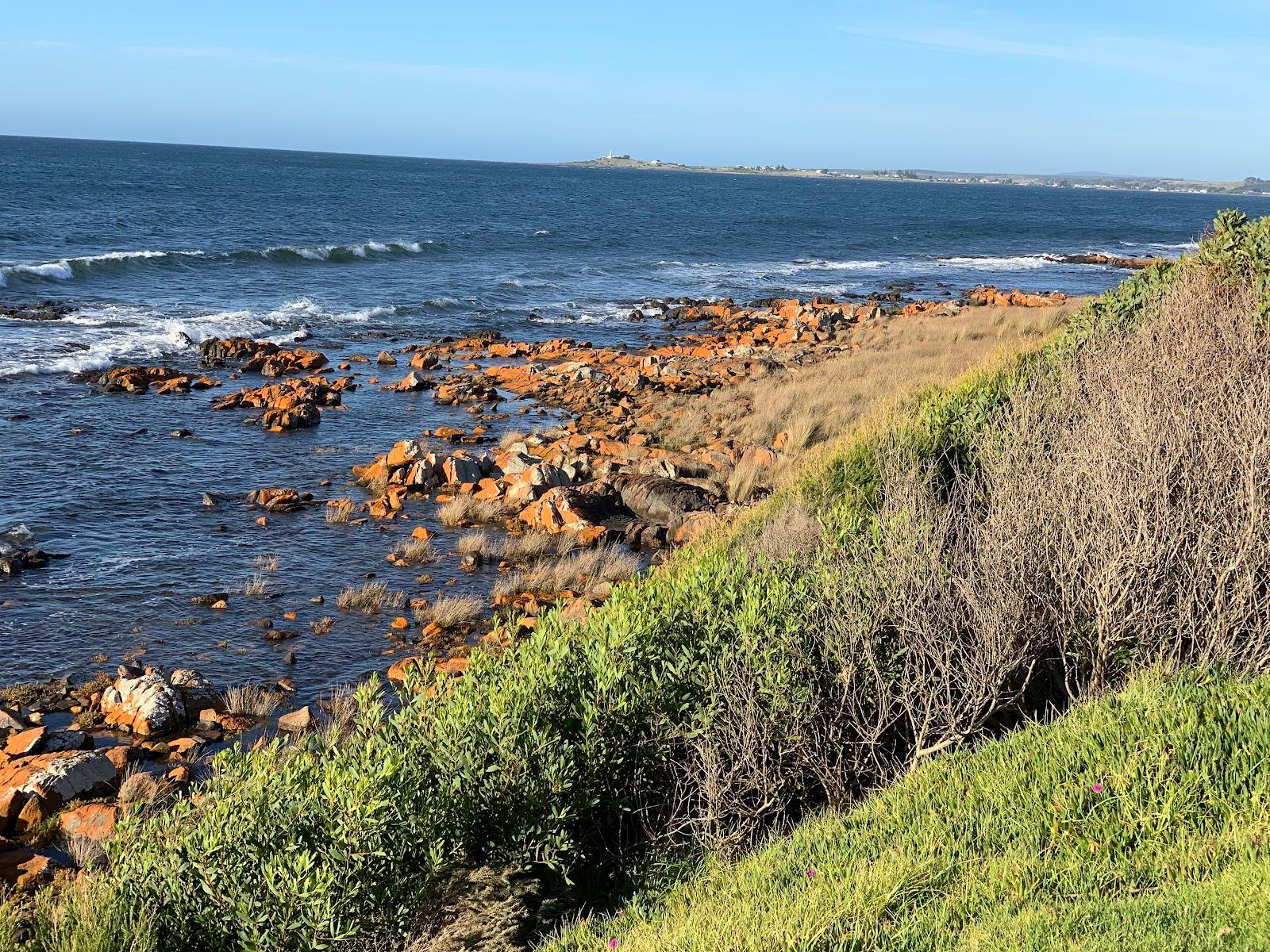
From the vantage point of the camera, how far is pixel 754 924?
4.61 meters

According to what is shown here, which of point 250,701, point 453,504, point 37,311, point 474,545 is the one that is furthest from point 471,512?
point 37,311

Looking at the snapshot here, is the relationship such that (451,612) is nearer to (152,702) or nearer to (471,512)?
(152,702)

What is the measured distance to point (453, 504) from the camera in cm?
1587

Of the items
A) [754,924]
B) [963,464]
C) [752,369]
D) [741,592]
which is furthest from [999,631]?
[752,369]

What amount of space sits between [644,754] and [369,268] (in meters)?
46.0

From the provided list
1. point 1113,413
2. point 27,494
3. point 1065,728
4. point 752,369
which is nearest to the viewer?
point 1065,728

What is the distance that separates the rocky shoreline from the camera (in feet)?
28.1

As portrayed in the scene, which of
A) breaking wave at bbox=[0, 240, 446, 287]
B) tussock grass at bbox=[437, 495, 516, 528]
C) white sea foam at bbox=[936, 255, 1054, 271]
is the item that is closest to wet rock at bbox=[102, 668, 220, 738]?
tussock grass at bbox=[437, 495, 516, 528]

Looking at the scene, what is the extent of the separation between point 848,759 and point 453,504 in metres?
10.1

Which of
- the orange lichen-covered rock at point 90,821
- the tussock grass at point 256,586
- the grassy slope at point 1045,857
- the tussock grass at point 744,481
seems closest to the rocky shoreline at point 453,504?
the orange lichen-covered rock at point 90,821

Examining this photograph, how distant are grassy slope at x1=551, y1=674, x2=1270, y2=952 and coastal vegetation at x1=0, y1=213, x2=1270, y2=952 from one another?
0.06ft

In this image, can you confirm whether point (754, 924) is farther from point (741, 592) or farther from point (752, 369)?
point (752, 369)

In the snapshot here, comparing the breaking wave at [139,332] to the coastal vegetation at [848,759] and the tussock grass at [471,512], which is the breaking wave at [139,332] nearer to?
the tussock grass at [471,512]

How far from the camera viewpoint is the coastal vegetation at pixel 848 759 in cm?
480
